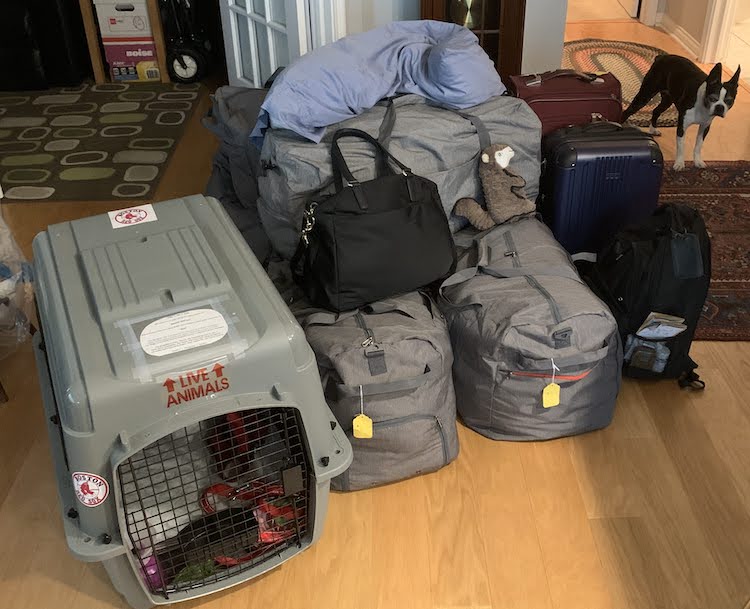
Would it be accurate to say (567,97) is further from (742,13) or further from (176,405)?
(742,13)

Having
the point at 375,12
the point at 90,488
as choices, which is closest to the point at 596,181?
the point at 375,12

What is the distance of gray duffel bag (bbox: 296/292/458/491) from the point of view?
166 cm

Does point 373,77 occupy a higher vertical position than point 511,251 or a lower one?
higher

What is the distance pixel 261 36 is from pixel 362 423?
1.98 metres

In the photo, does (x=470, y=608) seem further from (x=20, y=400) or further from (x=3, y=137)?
(x=3, y=137)

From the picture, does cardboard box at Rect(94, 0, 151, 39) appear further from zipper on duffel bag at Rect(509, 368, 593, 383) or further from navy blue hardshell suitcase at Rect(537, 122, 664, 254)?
zipper on duffel bag at Rect(509, 368, 593, 383)

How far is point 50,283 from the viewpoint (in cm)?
147

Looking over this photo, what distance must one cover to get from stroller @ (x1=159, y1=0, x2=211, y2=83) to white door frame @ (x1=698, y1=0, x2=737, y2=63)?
2484 mm

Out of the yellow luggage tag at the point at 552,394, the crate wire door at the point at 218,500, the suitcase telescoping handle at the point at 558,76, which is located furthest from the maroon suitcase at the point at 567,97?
the crate wire door at the point at 218,500

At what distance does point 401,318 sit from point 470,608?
23.7 inches

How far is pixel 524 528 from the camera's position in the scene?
1682 millimetres

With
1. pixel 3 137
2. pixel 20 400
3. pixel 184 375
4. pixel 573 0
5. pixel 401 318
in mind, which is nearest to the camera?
pixel 184 375

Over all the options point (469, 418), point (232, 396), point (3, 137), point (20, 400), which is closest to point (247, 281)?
point (232, 396)

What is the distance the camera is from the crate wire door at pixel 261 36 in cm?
274
